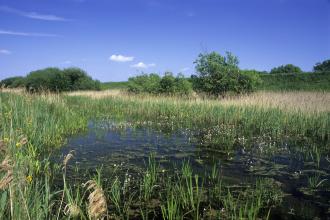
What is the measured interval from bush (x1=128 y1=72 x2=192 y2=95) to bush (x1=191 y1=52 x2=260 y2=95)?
1839 mm

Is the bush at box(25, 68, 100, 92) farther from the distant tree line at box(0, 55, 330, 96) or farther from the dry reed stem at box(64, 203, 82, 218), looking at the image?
the dry reed stem at box(64, 203, 82, 218)

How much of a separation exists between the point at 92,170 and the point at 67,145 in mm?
3142

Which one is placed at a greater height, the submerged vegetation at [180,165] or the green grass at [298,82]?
the green grass at [298,82]

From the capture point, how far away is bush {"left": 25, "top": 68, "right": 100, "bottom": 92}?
46.6m

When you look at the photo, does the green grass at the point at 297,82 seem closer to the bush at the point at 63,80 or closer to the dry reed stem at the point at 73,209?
the bush at the point at 63,80

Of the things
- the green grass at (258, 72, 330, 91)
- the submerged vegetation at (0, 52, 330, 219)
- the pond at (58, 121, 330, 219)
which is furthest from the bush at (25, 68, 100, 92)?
the pond at (58, 121, 330, 219)

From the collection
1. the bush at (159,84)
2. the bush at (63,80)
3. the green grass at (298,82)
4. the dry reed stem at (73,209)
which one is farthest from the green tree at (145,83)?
the dry reed stem at (73,209)

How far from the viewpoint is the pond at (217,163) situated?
585cm

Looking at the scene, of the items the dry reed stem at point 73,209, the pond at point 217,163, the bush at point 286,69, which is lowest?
the pond at point 217,163

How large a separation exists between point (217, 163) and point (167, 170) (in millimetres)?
1586

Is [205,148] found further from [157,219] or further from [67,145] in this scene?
[157,219]

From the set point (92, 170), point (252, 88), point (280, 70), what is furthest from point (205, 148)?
point (280, 70)

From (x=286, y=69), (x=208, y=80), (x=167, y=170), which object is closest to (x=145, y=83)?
(x=208, y=80)

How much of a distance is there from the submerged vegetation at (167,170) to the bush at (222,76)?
6.42 m
